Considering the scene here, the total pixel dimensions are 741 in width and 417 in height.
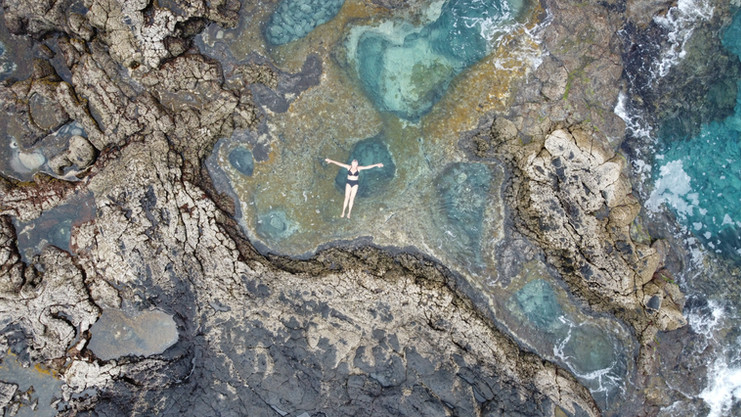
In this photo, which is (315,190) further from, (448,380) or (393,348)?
(448,380)

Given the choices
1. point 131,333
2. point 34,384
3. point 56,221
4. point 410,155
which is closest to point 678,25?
point 410,155

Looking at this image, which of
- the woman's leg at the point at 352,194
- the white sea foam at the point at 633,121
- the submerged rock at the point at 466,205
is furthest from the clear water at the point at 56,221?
the white sea foam at the point at 633,121

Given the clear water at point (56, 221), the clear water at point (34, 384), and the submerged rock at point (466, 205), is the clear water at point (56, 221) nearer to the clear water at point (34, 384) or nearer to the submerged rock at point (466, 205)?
the clear water at point (34, 384)

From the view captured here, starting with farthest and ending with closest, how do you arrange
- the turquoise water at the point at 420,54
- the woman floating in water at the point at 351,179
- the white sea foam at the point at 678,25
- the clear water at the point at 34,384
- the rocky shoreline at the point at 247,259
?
1. the white sea foam at the point at 678,25
2. the turquoise water at the point at 420,54
3. the woman floating in water at the point at 351,179
4. the rocky shoreline at the point at 247,259
5. the clear water at the point at 34,384

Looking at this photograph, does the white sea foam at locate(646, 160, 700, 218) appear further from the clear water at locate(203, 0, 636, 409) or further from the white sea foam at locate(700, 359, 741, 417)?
the white sea foam at locate(700, 359, 741, 417)

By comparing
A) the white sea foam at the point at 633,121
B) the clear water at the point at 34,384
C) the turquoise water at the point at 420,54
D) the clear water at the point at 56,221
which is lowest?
the clear water at the point at 34,384

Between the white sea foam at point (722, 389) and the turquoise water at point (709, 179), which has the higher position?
the turquoise water at point (709, 179)

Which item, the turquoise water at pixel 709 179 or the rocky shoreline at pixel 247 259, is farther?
the turquoise water at pixel 709 179

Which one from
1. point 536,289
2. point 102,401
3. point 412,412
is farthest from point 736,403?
point 102,401
